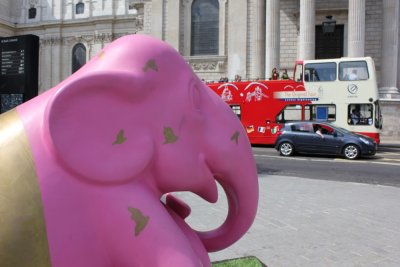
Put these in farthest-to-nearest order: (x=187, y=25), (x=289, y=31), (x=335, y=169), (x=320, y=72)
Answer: (x=187, y=25), (x=289, y=31), (x=320, y=72), (x=335, y=169)

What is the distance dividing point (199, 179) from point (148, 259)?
425 mm

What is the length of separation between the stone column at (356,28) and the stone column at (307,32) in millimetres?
2251

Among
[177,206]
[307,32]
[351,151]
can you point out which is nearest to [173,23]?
[307,32]

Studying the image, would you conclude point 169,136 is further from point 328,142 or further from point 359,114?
point 359,114

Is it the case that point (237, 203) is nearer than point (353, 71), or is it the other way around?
point (237, 203)

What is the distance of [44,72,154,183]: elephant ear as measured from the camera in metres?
1.52

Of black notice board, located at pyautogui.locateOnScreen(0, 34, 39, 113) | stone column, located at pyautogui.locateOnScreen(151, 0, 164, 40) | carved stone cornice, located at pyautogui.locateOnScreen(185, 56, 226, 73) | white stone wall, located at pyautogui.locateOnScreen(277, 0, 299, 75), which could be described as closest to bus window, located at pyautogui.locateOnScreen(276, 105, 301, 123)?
white stone wall, located at pyautogui.locateOnScreen(277, 0, 299, 75)

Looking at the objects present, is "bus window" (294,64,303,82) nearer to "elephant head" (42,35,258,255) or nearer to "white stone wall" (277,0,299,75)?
"white stone wall" (277,0,299,75)

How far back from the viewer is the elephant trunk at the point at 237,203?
6.39 ft

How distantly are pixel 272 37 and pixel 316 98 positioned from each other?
10618 mm

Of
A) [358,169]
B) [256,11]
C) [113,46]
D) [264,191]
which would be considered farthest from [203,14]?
[113,46]

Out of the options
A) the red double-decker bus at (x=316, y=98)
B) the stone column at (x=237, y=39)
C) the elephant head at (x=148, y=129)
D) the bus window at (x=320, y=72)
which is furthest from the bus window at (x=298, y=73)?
the elephant head at (x=148, y=129)

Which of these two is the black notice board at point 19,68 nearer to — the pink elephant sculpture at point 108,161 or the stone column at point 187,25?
the pink elephant sculpture at point 108,161

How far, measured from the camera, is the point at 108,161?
1.57 meters
